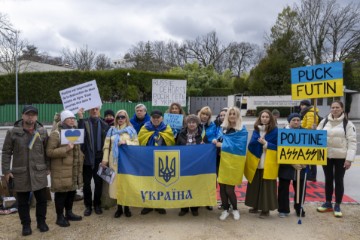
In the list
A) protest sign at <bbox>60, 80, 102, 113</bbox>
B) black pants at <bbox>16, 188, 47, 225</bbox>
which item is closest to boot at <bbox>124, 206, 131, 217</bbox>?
black pants at <bbox>16, 188, 47, 225</bbox>

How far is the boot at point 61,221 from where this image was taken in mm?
4734

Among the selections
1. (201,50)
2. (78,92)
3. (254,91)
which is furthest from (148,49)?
(78,92)

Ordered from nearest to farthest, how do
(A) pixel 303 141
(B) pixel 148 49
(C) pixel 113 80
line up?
(A) pixel 303 141 < (C) pixel 113 80 < (B) pixel 148 49

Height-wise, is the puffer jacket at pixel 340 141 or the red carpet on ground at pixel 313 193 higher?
the puffer jacket at pixel 340 141

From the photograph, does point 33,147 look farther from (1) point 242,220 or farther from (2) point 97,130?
(1) point 242,220

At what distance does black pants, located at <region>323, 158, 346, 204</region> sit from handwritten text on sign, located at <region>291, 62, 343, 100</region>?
1.10 metres

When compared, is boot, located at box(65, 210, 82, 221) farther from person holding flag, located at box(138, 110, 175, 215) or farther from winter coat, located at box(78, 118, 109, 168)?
person holding flag, located at box(138, 110, 175, 215)

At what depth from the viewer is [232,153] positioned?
5.00 metres

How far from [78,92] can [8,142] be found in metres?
1.58

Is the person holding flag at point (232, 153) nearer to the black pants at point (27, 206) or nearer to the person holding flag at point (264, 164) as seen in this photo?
the person holding flag at point (264, 164)

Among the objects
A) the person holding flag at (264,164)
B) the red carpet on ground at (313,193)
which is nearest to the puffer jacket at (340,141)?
the person holding flag at (264,164)

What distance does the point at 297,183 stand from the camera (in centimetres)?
503

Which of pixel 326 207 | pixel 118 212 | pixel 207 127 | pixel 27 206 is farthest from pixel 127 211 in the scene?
pixel 326 207

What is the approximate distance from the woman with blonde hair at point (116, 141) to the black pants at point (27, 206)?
39.7 inches
